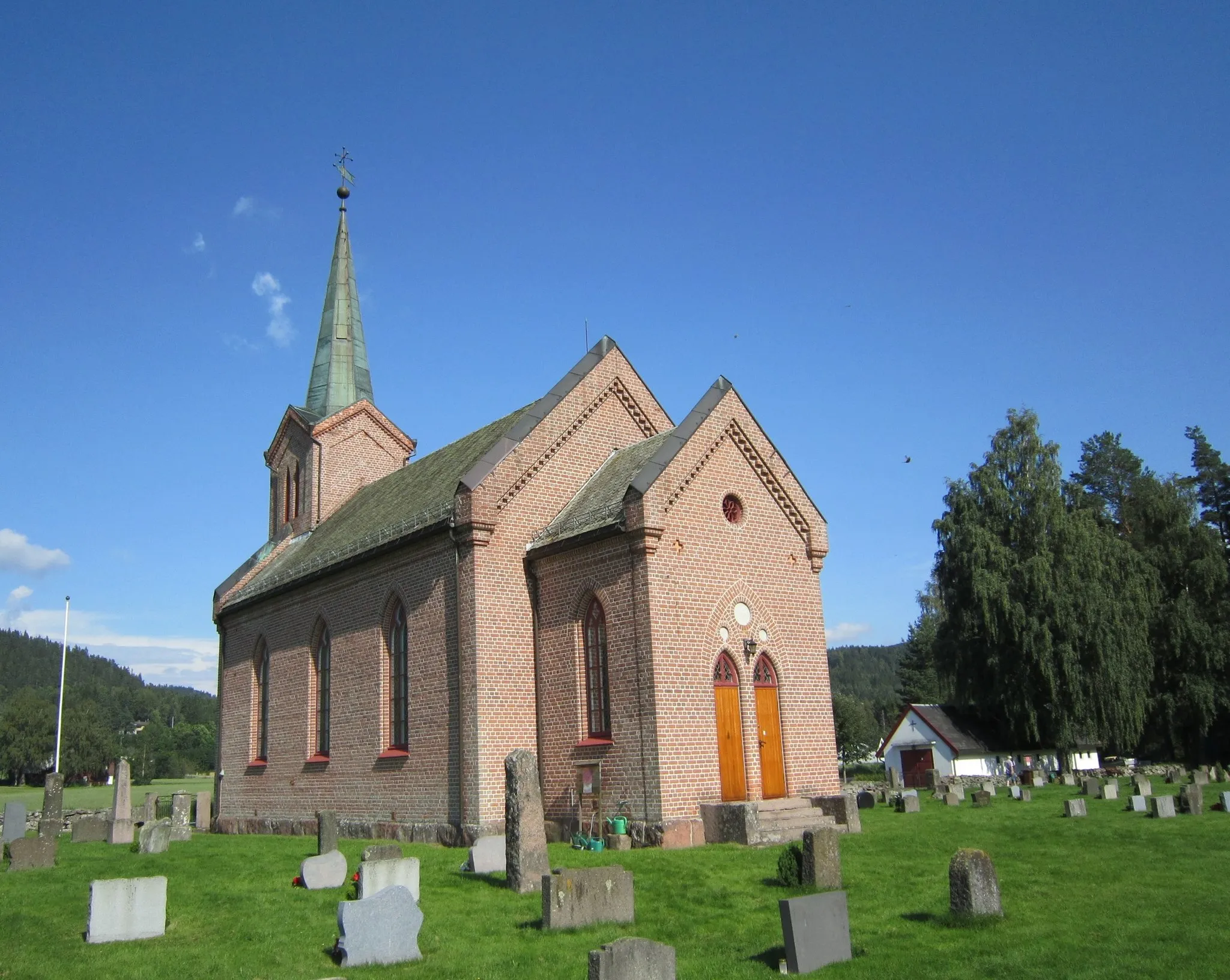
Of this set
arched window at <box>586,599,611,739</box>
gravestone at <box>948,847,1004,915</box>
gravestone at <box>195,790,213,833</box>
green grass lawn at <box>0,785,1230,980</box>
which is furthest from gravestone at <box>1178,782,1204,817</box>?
gravestone at <box>195,790,213,833</box>

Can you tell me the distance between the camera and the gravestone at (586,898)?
38.1 ft

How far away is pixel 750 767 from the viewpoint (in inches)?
781

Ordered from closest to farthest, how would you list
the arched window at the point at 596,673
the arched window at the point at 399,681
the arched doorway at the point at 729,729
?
the arched doorway at the point at 729,729
the arched window at the point at 596,673
the arched window at the point at 399,681

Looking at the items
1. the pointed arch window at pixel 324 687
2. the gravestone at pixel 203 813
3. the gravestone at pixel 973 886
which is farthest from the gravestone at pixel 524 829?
the gravestone at pixel 203 813

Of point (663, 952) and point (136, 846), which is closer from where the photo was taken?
point (663, 952)

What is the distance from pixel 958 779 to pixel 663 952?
3241 cm

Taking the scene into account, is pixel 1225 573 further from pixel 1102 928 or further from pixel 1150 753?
pixel 1102 928

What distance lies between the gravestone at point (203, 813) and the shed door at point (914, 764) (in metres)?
32.5

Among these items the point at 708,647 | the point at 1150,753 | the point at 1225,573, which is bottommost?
the point at 1150,753

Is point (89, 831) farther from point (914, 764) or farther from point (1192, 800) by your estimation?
point (914, 764)

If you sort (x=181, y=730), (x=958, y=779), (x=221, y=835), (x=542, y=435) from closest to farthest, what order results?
(x=542, y=435) → (x=221, y=835) → (x=958, y=779) → (x=181, y=730)

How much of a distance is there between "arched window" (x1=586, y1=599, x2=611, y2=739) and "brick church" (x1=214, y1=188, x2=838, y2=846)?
0.05 meters

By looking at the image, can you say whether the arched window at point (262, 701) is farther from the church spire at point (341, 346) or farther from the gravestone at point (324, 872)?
the gravestone at point (324, 872)

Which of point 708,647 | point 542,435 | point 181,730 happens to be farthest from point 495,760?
point 181,730
